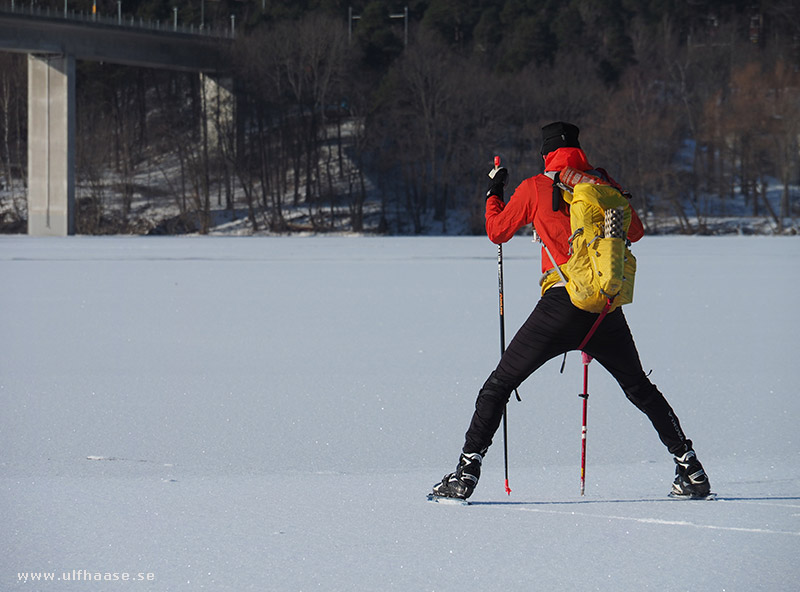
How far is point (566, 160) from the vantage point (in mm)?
5031

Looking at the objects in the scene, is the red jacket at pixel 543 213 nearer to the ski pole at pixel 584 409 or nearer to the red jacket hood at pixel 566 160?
the red jacket hood at pixel 566 160

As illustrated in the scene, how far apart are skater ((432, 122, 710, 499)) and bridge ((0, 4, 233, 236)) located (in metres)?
45.2

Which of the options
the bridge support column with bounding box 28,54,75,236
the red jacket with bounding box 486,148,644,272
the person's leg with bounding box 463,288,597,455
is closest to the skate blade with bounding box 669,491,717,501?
the person's leg with bounding box 463,288,597,455

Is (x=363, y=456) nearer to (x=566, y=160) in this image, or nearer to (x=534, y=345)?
(x=534, y=345)

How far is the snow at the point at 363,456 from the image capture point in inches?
179

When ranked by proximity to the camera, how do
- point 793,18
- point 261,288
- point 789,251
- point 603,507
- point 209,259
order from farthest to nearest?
point 793,18
point 789,251
point 209,259
point 261,288
point 603,507

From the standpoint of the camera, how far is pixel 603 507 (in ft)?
17.6

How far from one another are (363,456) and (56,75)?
4664cm

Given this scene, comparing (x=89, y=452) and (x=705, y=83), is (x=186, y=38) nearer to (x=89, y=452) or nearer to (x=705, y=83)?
(x=705, y=83)

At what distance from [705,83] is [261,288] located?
51620 millimetres

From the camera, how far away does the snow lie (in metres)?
4.55

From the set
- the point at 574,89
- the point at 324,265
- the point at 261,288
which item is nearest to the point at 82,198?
the point at 574,89

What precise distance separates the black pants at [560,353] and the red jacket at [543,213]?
0.22 metres

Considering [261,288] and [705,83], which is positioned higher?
[705,83]
